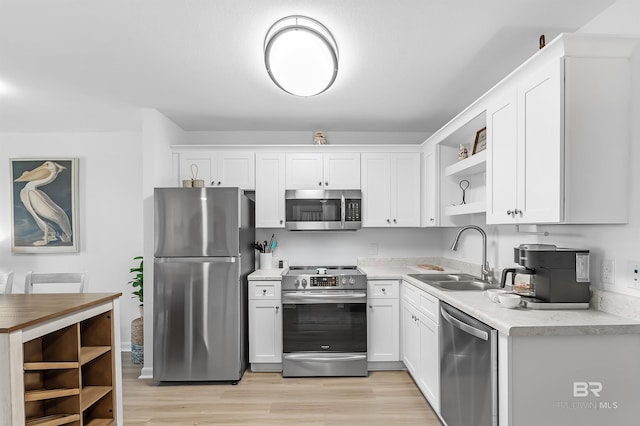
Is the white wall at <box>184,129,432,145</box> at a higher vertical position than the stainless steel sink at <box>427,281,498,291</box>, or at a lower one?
higher

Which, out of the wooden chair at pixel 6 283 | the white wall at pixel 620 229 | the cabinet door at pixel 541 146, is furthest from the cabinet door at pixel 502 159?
the wooden chair at pixel 6 283

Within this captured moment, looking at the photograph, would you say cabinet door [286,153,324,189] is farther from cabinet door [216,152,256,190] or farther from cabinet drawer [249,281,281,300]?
cabinet drawer [249,281,281,300]

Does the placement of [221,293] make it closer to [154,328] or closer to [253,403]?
[154,328]

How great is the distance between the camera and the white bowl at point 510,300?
1.93 metres

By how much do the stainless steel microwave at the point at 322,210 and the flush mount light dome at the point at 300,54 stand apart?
1526 mm

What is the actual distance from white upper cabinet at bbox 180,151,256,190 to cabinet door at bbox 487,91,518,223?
2.38m

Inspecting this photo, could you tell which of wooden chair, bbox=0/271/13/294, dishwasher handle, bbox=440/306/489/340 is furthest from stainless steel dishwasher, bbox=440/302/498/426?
wooden chair, bbox=0/271/13/294

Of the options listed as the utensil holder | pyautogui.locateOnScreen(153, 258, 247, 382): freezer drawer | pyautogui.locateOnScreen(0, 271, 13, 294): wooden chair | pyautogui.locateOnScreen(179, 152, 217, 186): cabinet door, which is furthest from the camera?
the utensil holder

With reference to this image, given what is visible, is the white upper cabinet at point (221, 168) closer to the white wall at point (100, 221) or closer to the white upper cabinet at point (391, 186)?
the white wall at point (100, 221)

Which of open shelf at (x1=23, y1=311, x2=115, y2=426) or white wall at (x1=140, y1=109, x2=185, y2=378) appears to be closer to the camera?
open shelf at (x1=23, y1=311, x2=115, y2=426)

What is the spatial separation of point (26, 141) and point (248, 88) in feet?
10.7

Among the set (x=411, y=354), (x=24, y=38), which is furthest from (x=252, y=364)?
(x=24, y=38)

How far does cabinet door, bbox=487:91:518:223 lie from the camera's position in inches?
83.1

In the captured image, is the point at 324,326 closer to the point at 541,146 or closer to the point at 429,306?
the point at 429,306
